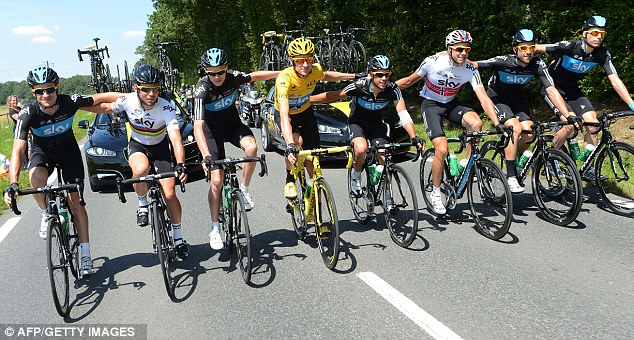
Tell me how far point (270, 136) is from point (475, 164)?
8.03 metres

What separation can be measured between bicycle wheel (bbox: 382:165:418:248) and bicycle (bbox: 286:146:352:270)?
63 centimetres

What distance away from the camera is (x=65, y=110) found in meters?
5.24

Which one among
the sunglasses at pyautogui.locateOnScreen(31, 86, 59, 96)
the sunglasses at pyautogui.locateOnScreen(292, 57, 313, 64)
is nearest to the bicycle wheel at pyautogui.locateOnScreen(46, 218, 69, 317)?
the sunglasses at pyautogui.locateOnScreen(31, 86, 59, 96)

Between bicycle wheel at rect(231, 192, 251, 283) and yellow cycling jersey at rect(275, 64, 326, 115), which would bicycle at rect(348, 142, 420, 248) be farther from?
bicycle wheel at rect(231, 192, 251, 283)

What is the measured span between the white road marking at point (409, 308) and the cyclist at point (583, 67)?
139 inches

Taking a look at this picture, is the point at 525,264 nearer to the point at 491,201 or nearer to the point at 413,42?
the point at 491,201

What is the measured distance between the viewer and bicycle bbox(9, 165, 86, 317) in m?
4.44

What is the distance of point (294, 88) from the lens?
Answer: 6113 mm

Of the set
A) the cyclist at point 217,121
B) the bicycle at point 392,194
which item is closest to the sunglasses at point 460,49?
the bicycle at point 392,194

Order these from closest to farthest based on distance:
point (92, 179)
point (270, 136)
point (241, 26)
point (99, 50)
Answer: point (92, 179)
point (270, 136)
point (99, 50)
point (241, 26)

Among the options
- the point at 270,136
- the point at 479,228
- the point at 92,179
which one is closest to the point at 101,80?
the point at 270,136

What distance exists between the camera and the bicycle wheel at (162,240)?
183 inches

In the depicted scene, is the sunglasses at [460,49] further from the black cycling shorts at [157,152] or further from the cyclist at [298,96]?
the black cycling shorts at [157,152]

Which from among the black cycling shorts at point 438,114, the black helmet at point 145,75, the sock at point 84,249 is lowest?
the sock at point 84,249
